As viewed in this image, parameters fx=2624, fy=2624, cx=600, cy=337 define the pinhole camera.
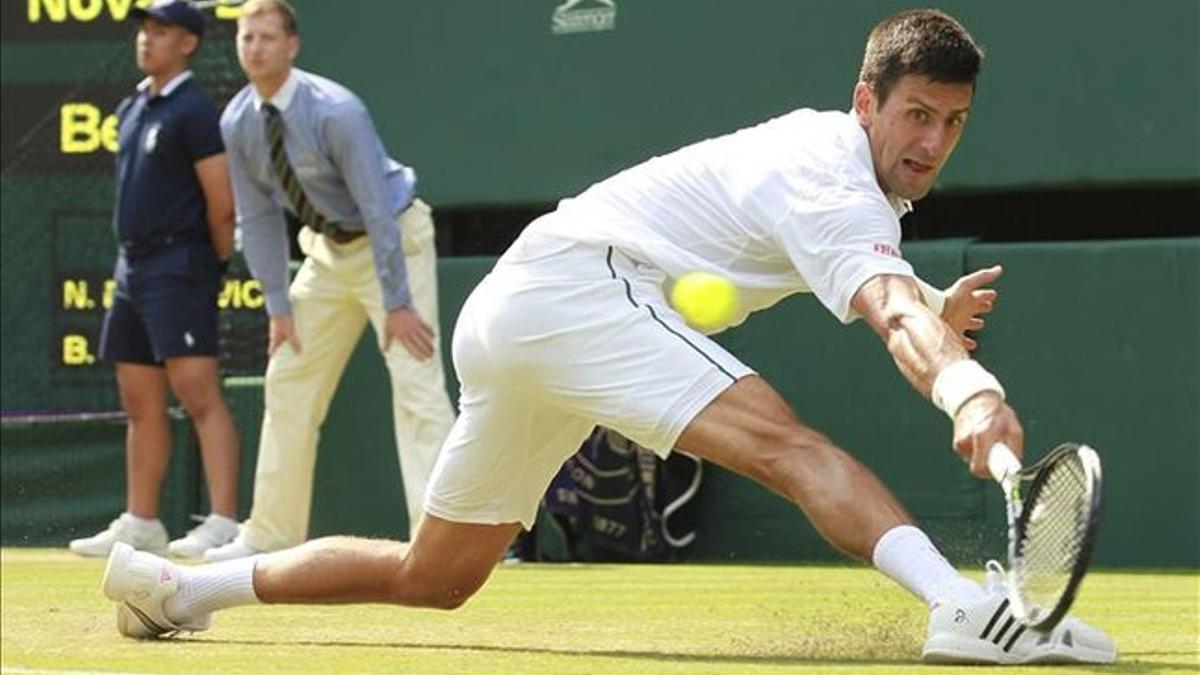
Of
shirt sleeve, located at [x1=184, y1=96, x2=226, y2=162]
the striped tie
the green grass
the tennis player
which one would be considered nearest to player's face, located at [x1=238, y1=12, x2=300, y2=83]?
A: the striped tie

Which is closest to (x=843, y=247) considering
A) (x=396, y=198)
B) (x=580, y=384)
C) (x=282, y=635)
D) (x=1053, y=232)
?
(x=580, y=384)

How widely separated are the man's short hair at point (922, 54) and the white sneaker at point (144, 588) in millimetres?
1923

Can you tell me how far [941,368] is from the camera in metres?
4.76

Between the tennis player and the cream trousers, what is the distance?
3563 mm

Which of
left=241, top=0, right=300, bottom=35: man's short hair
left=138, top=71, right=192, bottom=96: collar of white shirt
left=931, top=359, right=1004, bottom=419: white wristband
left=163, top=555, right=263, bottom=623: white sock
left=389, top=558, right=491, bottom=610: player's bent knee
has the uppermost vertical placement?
left=931, top=359, right=1004, bottom=419: white wristband

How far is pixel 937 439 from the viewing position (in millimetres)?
9680

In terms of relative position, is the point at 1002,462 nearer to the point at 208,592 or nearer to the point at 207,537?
the point at 208,592

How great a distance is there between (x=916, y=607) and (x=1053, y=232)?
341 cm

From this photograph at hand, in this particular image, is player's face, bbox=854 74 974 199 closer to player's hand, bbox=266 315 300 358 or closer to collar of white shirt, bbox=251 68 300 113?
collar of white shirt, bbox=251 68 300 113

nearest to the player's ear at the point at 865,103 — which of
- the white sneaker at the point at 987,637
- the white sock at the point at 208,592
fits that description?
the white sneaker at the point at 987,637

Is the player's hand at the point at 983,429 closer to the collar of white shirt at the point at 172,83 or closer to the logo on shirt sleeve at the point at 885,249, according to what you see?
the logo on shirt sleeve at the point at 885,249

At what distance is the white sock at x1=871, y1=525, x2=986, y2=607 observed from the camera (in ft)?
16.2

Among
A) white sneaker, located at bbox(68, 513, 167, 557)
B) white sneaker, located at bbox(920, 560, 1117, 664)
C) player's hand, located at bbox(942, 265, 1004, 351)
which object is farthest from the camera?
white sneaker, located at bbox(68, 513, 167, 557)

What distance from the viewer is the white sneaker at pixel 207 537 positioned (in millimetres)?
9672
